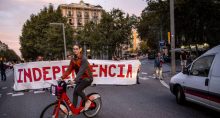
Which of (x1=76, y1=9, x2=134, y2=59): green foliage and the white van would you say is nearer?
the white van

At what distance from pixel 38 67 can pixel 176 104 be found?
24.3 ft

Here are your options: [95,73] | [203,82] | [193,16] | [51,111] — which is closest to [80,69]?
[51,111]

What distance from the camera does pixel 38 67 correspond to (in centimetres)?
1389

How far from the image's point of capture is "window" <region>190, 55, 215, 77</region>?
7.27 m

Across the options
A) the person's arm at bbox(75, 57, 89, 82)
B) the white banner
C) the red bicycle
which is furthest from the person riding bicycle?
the white banner

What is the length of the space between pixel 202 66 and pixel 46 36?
1966 inches

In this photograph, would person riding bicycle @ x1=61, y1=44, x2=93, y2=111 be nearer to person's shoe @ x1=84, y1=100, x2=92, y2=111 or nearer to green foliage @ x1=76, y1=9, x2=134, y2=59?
person's shoe @ x1=84, y1=100, x2=92, y2=111

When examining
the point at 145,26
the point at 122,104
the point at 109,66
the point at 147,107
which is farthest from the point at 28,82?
the point at 145,26

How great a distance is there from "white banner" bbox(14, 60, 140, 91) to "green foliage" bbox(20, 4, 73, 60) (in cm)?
3686

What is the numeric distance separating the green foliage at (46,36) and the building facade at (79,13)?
124 feet

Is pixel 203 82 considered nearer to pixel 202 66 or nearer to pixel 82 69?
pixel 202 66

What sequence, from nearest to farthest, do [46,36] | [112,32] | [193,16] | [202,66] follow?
[202,66] < [193,16] < [112,32] < [46,36]

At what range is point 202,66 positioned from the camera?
304 inches

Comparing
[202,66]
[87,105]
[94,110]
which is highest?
[202,66]
